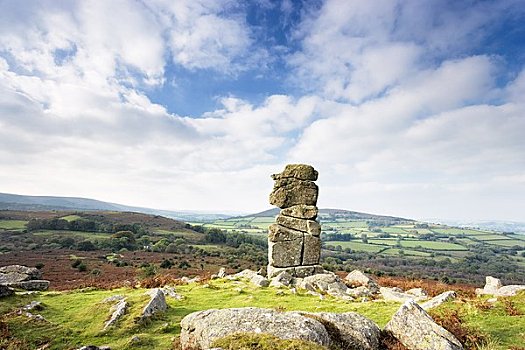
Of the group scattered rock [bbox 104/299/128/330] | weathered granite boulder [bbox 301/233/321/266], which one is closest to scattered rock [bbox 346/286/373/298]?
weathered granite boulder [bbox 301/233/321/266]

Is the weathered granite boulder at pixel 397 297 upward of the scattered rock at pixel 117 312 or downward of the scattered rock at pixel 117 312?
downward

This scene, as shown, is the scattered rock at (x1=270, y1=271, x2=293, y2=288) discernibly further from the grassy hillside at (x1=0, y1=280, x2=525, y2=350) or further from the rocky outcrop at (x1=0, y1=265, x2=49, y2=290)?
the rocky outcrop at (x1=0, y1=265, x2=49, y2=290)

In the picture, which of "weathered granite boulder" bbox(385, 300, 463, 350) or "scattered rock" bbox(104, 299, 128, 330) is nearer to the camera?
"weathered granite boulder" bbox(385, 300, 463, 350)

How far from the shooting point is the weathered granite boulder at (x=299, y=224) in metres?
28.9

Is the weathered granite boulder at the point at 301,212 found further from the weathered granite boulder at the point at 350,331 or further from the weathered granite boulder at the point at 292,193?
the weathered granite boulder at the point at 350,331

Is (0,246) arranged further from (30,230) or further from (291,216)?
(291,216)

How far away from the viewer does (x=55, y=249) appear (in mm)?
65125

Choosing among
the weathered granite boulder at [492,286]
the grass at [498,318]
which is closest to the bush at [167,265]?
the weathered granite boulder at [492,286]

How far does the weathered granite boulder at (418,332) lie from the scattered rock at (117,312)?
1020cm

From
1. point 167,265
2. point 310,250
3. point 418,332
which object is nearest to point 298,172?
point 310,250

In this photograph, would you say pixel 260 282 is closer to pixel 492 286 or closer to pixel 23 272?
pixel 492 286

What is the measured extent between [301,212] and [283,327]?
20466 millimetres

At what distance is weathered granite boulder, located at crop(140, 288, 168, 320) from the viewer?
13.6 m

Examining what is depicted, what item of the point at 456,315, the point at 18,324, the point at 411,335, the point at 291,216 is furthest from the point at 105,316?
the point at 291,216
